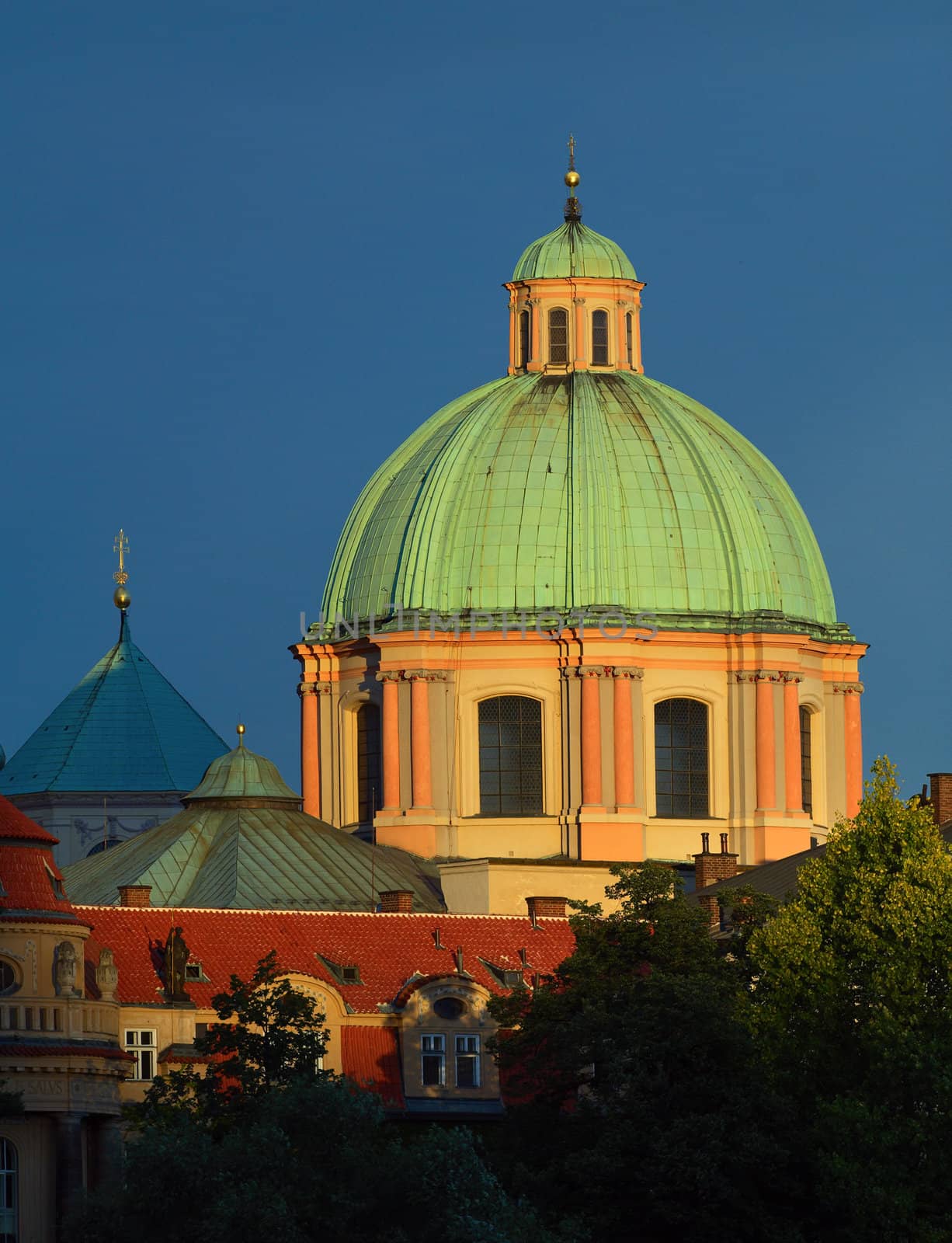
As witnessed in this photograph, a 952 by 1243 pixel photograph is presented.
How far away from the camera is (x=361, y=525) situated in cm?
10606

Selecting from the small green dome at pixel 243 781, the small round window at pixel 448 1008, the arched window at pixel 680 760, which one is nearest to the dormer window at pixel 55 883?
the small round window at pixel 448 1008

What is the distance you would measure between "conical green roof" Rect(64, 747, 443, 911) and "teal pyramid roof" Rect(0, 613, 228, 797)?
2967 cm

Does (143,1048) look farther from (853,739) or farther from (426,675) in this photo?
(853,739)

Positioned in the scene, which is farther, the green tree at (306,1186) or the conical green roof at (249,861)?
the conical green roof at (249,861)

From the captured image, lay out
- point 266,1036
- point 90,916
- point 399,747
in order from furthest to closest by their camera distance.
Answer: point 399,747, point 90,916, point 266,1036

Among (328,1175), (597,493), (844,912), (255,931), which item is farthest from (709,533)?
(328,1175)

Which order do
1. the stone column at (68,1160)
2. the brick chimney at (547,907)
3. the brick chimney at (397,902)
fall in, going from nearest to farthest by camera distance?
1. the stone column at (68,1160)
2. the brick chimney at (397,902)
3. the brick chimney at (547,907)

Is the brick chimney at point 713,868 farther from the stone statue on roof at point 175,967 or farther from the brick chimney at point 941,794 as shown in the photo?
the stone statue on roof at point 175,967

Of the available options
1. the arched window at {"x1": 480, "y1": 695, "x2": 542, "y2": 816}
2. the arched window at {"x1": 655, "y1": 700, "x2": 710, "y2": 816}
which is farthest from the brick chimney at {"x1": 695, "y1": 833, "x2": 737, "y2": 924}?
the arched window at {"x1": 480, "y1": 695, "x2": 542, "y2": 816}

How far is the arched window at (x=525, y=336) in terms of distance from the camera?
352 feet

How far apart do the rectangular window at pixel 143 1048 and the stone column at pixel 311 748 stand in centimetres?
2316

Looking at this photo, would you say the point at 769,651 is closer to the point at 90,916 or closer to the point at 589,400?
the point at 589,400

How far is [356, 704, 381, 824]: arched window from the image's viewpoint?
344ft

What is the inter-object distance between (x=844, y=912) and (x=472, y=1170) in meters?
9.76
